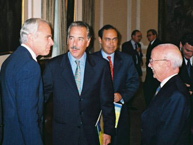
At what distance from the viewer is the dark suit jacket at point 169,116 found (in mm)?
1864

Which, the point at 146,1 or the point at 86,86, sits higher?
the point at 146,1

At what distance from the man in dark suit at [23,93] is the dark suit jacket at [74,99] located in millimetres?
428

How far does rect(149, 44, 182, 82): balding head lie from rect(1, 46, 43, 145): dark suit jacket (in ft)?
3.00

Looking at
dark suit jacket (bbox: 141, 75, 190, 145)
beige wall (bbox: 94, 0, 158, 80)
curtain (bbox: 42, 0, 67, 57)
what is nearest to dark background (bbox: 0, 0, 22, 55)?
curtain (bbox: 42, 0, 67, 57)

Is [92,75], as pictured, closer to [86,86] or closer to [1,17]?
[86,86]

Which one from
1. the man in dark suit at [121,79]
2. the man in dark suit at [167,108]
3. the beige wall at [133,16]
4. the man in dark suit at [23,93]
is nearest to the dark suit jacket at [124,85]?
the man in dark suit at [121,79]

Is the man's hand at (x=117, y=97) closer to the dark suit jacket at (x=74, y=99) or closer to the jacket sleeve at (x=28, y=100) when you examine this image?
the dark suit jacket at (x=74, y=99)

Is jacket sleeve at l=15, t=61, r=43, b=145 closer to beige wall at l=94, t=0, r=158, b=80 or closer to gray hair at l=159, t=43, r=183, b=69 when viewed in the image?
gray hair at l=159, t=43, r=183, b=69

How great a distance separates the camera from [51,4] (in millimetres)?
5504

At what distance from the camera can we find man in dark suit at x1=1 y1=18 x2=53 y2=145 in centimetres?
178

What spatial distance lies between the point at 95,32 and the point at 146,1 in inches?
116

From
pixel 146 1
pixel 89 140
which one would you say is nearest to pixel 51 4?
pixel 89 140

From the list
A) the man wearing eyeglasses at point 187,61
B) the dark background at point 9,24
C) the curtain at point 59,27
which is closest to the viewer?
the dark background at point 9,24

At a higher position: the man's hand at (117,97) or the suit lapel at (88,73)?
the suit lapel at (88,73)
